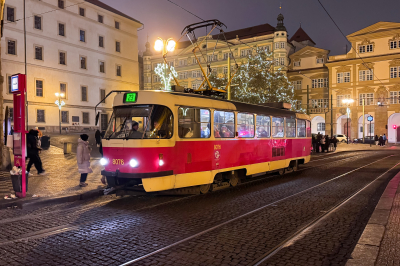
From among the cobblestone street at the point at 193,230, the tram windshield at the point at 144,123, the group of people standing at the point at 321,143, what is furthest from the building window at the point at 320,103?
the tram windshield at the point at 144,123

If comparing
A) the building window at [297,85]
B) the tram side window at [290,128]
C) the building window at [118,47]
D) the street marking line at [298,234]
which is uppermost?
the building window at [118,47]

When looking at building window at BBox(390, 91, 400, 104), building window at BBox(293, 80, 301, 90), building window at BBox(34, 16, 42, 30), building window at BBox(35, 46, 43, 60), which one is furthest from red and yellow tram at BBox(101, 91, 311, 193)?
building window at BBox(293, 80, 301, 90)

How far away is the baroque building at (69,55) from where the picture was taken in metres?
39.5

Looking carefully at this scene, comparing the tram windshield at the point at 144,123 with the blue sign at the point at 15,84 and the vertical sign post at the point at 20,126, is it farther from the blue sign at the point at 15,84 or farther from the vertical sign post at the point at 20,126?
the blue sign at the point at 15,84

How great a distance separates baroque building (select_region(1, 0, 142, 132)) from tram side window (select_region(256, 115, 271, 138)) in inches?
1359

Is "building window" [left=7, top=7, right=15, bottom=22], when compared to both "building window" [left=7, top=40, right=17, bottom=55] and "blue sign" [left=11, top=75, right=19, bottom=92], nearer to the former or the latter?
"building window" [left=7, top=40, right=17, bottom=55]

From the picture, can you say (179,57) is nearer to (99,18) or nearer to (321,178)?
(99,18)

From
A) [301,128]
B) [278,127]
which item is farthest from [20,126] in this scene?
[301,128]

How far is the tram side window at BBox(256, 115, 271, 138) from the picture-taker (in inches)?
493

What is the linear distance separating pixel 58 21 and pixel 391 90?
4962cm

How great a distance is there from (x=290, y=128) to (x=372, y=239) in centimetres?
991

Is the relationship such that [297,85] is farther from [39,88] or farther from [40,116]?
[40,116]

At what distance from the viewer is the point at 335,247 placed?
A: 18.1ft

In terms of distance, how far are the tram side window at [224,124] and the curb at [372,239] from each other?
14.7ft
